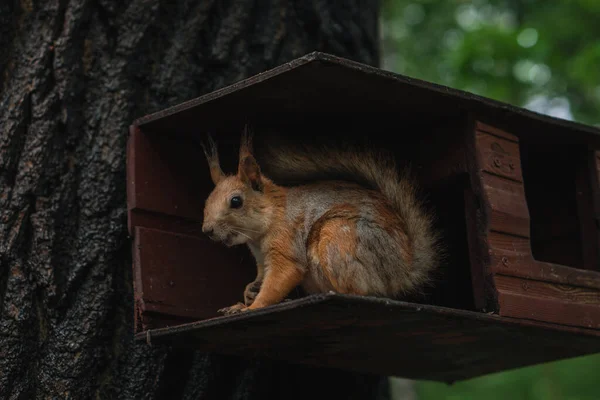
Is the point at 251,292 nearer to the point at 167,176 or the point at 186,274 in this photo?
the point at 186,274

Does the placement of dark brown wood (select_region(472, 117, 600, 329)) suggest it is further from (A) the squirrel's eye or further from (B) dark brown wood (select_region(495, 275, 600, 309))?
(A) the squirrel's eye

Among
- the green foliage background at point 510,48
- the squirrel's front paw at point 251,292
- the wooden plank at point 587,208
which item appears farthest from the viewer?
the green foliage background at point 510,48

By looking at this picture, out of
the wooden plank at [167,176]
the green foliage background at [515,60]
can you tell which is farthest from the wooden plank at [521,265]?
the wooden plank at [167,176]

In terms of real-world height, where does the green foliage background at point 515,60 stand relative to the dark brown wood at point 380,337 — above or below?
above

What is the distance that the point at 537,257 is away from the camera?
3.39 metres

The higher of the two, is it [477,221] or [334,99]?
[334,99]

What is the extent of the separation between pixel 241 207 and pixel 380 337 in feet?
1.90

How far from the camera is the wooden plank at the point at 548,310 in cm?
244

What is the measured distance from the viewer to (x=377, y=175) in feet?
8.66

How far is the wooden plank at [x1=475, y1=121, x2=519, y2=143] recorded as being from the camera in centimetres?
262

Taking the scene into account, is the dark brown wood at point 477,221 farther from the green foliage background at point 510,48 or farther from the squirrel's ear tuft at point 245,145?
the green foliage background at point 510,48

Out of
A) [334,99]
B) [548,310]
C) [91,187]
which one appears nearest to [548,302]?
[548,310]

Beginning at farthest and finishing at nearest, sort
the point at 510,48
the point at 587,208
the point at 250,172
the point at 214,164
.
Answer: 1. the point at 510,48
2. the point at 587,208
3. the point at 214,164
4. the point at 250,172

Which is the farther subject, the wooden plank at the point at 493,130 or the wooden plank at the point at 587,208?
the wooden plank at the point at 587,208
